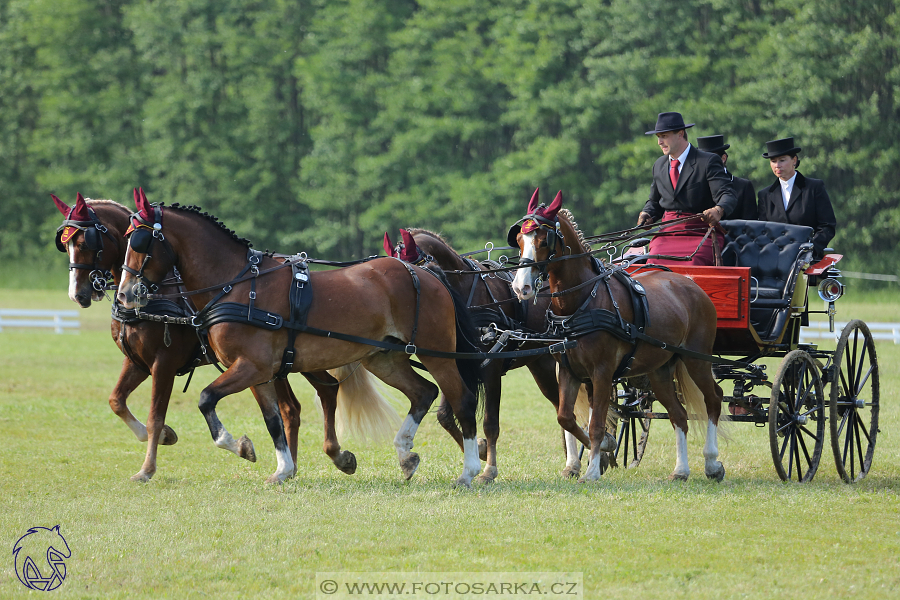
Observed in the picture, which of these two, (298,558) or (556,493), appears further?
(556,493)

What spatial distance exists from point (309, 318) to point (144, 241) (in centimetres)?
125

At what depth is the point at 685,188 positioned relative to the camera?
8719 mm

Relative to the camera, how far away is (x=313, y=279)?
7.54 m

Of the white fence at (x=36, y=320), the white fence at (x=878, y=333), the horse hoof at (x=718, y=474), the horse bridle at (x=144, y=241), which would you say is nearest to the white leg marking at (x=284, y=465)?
the horse bridle at (x=144, y=241)

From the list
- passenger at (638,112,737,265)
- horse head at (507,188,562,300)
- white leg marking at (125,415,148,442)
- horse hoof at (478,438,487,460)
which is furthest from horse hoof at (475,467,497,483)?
white leg marking at (125,415,148,442)

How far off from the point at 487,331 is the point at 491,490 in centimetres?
131

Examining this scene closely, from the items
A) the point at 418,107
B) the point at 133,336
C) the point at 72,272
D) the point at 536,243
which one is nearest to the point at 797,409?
the point at 536,243


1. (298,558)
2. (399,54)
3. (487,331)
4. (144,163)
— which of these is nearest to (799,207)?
(487,331)

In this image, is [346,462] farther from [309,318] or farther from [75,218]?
[75,218]

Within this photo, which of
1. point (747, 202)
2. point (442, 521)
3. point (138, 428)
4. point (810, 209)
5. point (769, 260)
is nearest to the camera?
point (442, 521)

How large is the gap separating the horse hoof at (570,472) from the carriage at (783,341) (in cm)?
70

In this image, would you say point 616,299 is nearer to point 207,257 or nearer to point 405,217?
point 207,257

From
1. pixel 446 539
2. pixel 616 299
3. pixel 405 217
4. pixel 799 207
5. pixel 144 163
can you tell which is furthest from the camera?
pixel 144 163

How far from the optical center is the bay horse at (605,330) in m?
7.27
